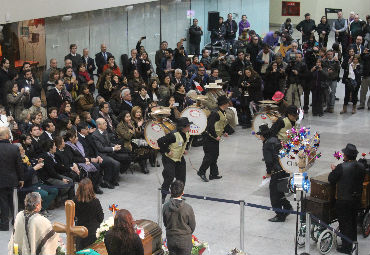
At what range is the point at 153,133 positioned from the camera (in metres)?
15.7

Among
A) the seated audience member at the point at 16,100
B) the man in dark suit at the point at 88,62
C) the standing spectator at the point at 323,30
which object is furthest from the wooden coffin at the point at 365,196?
the standing spectator at the point at 323,30

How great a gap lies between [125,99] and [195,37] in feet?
32.4

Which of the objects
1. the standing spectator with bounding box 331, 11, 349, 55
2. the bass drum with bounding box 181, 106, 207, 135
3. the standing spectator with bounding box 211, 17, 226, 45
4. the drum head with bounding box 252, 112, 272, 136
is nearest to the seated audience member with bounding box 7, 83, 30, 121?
the bass drum with bounding box 181, 106, 207, 135

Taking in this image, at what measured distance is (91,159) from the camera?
49.0ft

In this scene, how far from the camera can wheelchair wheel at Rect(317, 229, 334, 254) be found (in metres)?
12.0

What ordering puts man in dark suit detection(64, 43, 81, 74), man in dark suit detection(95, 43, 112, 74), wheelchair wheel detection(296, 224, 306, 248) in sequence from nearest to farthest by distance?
wheelchair wheel detection(296, 224, 306, 248) → man in dark suit detection(64, 43, 81, 74) → man in dark suit detection(95, 43, 112, 74)

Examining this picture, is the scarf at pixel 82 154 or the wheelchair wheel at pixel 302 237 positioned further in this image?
the scarf at pixel 82 154

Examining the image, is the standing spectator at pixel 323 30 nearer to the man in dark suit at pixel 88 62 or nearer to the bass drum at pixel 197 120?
the man in dark suit at pixel 88 62

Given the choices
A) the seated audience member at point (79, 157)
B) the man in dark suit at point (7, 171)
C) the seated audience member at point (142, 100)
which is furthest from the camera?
the seated audience member at point (142, 100)

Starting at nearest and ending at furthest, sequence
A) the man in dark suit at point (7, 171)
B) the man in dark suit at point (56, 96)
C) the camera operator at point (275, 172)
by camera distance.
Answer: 1. the man in dark suit at point (7, 171)
2. the camera operator at point (275, 172)
3. the man in dark suit at point (56, 96)

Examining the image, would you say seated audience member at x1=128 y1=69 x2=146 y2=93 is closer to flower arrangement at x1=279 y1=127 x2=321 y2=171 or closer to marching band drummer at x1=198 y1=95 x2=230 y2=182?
marching band drummer at x1=198 y1=95 x2=230 y2=182

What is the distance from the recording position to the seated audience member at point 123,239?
8.69 meters

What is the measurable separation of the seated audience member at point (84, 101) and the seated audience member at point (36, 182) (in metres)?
4.00

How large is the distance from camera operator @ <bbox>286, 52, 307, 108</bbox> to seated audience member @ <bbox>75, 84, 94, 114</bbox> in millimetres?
6241
